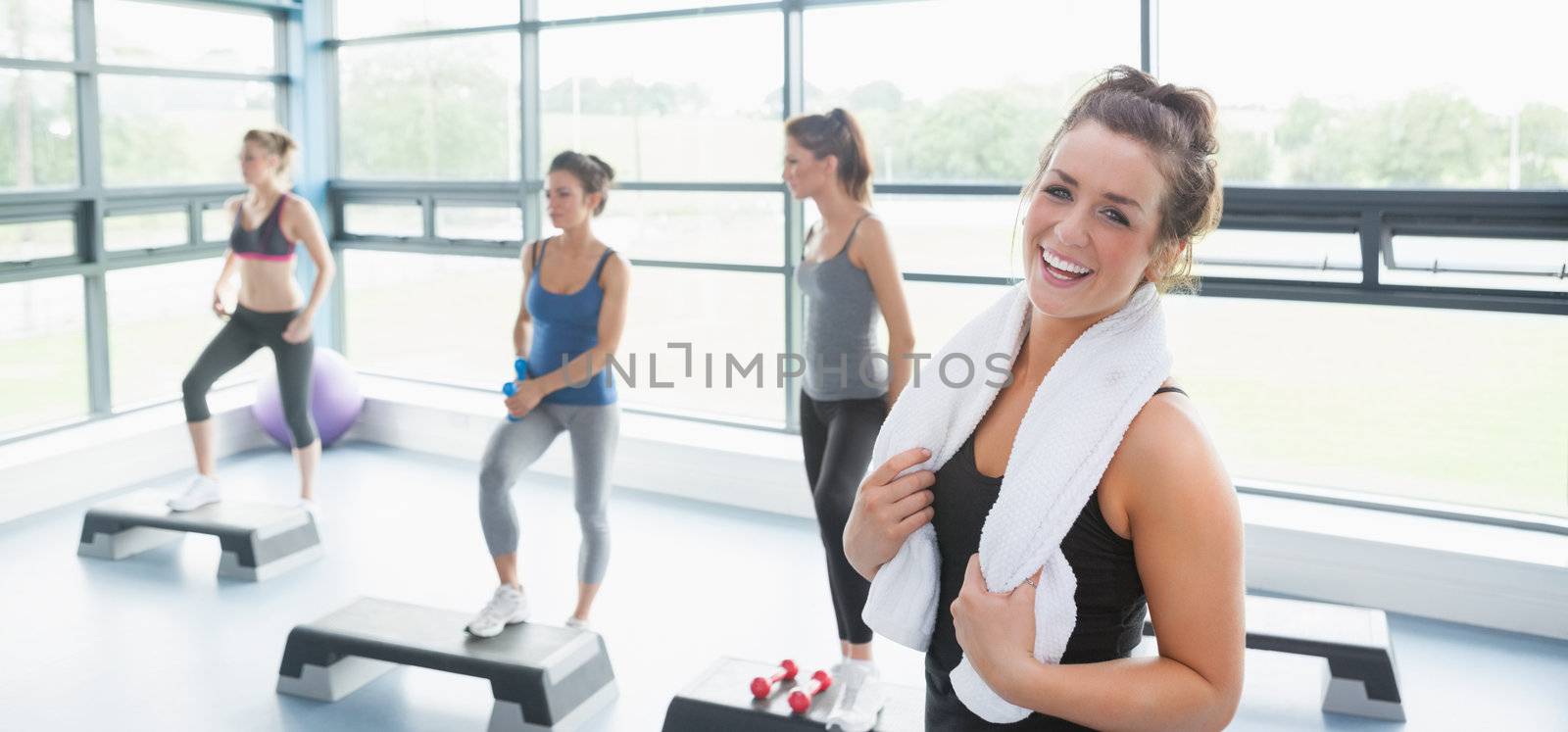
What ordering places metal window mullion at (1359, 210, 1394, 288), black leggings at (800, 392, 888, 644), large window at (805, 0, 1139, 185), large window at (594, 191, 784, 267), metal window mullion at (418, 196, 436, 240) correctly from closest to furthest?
black leggings at (800, 392, 888, 644) → metal window mullion at (1359, 210, 1394, 288) → large window at (805, 0, 1139, 185) → metal window mullion at (418, 196, 436, 240) → large window at (594, 191, 784, 267)

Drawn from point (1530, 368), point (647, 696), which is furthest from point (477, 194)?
point (1530, 368)

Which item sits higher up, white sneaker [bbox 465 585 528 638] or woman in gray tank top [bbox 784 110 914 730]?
woman in gray tank top [bbox 784 110 914 730]

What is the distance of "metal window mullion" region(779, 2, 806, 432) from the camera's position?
5281mm

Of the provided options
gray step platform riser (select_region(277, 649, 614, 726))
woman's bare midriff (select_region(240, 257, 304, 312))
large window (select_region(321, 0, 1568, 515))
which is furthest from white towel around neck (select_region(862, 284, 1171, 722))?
woman's bare midriff (select_region(240, 257, 304, 312))

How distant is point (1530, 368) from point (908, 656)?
24.9 metres

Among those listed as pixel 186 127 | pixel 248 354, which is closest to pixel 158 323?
pixel 186 127

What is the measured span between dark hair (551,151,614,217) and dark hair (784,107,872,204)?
0.63m

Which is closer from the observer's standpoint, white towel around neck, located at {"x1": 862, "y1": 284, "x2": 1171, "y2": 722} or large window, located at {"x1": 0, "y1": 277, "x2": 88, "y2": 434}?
white towel around neck, located at {"x1": 862, "y1": 284, "x2": 1171, "y2": 722}

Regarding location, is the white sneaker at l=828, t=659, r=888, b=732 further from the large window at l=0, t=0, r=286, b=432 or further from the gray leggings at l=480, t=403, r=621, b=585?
the large window at l=0, t=0, r=286, b=432

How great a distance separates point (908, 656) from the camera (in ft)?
12.2

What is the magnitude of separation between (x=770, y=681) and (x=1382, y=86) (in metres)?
6.15

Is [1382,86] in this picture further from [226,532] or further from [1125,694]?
[1125,694]

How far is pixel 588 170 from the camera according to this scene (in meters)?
3.58

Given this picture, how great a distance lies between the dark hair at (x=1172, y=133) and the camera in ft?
3.64
